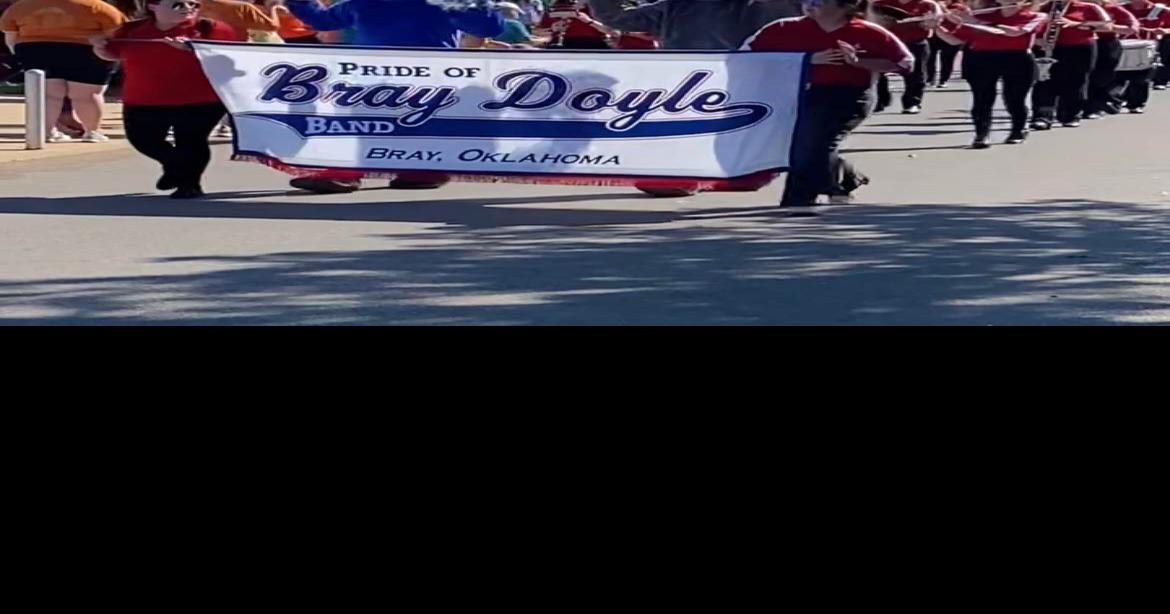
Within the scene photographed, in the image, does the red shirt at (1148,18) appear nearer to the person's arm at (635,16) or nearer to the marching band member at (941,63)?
the marching band member at (941,63)

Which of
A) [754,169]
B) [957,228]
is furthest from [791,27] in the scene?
[957,228]

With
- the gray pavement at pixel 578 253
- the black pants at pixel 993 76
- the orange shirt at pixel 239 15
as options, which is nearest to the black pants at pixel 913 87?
the black pants at pixel 993 76

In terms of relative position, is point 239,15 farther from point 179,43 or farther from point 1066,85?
point 1066,85

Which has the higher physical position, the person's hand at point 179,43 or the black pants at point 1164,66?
the person's hand at point 179,43

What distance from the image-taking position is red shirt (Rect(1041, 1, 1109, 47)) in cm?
2277

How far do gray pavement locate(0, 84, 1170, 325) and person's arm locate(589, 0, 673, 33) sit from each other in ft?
3.88

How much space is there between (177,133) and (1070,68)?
12164 mm

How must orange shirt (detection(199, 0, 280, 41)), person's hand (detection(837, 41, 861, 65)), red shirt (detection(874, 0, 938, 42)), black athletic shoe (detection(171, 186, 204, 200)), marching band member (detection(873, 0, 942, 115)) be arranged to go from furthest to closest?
marching band member (detection(873, 0, 942, 115)) → red shirt (detection(874, 0, 938, 42)) → orange shirt (detection(199, 0, 280, 41)) → black athletic shoe (detection(171, 186, 204, 200)) → person's hand (detection(837, 41, 861, 65))

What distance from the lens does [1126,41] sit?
84.1 ft

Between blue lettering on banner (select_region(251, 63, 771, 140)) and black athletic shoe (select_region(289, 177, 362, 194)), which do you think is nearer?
blue lettering on banner (select_region(251, 63, 771, 140))

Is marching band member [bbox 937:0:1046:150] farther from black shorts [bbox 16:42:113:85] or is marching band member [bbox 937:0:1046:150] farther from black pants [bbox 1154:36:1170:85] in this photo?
black pants [bbox 1154:36:1170:85]

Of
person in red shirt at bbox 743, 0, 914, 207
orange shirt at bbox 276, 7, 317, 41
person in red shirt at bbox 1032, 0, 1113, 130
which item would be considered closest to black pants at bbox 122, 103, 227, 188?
person in red shirt at bbox 743, 0, 914, 207

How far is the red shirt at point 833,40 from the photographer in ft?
43.8

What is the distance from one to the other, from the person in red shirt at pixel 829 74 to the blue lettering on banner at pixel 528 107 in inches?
16.8
